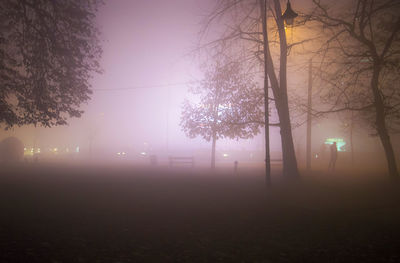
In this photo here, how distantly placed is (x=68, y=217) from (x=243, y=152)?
42320 mm

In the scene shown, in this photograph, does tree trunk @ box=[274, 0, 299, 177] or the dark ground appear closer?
the dark ground

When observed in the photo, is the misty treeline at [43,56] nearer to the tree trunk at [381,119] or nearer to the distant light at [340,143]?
the tree trunk at [381,119]

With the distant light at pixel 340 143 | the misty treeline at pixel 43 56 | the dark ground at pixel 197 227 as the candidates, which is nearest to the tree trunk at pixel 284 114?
the dark ground at pixel 197 227

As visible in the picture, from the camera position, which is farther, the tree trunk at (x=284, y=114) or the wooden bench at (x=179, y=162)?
the wooden bench at (x=179, y=162)

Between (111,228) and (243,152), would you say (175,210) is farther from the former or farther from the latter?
(243,152)

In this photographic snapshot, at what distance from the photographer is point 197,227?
5.99m

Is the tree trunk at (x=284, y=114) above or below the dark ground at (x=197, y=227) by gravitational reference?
above

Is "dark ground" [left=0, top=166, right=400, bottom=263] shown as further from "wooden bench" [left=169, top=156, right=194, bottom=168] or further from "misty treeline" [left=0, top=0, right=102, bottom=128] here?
"wooden bench" [left=169, top=156, right=194, bottom=168]

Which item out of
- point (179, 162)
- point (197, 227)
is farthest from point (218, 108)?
point (197, 227)

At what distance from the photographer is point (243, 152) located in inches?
1859

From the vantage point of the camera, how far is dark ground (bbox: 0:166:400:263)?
14.1ft

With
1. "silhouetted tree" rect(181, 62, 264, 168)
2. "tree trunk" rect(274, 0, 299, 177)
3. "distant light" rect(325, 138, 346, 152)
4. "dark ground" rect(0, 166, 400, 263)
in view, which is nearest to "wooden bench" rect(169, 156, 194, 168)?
"silhouetted tree" rect(181, 62, 264, 168)

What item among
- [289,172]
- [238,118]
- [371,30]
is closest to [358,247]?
[289,172]

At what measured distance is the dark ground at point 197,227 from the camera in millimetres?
4312
